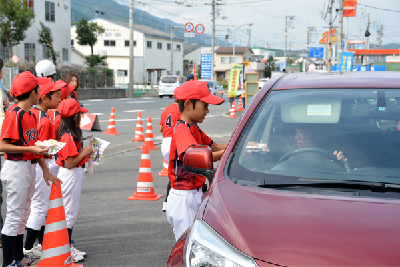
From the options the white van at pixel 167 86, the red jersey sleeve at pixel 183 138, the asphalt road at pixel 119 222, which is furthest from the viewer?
the white van at pixel 167 86

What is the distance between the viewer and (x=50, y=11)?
127 feet

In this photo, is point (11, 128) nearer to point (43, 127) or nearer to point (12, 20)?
point (43, 127)

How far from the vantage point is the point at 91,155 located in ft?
15.0

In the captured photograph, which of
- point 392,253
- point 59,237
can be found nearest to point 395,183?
point 392,253

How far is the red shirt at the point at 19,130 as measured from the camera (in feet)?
12.5

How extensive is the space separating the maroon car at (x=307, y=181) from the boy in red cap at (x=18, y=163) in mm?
1882

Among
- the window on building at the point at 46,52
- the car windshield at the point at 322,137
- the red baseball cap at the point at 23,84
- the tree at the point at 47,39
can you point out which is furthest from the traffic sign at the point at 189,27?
the car windshield at the point at 322,137

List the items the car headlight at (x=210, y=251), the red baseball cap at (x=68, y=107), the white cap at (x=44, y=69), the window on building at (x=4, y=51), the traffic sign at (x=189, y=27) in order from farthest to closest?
the traffic sign at (x=189, y=27) < the window on building at (x=4, y=51) < the white cap at (x=44, y=69) < the red baseball cap at (x=68, y=107) < the car headlight at (x=210, y=251)

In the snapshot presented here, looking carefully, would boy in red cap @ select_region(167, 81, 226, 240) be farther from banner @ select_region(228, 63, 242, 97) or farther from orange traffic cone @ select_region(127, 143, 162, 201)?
banner @ select_region(228, 63, 242, 97)

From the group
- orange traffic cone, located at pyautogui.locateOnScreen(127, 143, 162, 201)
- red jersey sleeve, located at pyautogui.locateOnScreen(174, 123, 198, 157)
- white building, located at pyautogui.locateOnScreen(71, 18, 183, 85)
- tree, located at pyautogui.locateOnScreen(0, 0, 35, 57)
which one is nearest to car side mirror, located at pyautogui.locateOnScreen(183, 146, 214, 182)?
red jersey sleeve, located at pyautogui.locateOnScreen(174, 123, 198, 157)

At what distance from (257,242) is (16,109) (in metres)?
2.83

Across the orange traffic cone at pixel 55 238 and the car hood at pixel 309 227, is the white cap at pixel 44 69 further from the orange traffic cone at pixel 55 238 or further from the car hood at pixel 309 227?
the car hood at pixel 309 227

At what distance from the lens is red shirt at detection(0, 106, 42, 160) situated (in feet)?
12.5

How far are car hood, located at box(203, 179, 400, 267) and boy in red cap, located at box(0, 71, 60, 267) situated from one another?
2337 millimetres
